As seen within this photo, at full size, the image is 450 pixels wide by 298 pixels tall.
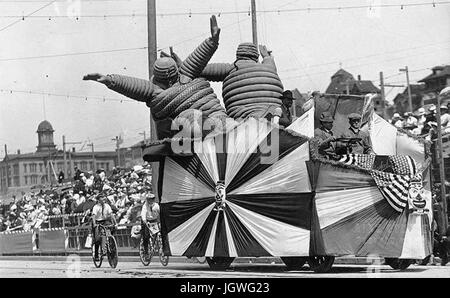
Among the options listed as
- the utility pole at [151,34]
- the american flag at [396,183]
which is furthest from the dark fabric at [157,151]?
the utility pole at [151,34]

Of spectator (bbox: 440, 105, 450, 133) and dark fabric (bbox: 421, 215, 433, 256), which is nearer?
dark fabric (bbox: 421, 215, 433, 256)

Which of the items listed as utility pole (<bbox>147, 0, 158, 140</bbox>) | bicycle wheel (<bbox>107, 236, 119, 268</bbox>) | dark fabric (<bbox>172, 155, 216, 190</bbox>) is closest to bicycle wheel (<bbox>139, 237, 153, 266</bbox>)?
bicycle wheel (<bbox>107, 236, 119, 268</bbox>)

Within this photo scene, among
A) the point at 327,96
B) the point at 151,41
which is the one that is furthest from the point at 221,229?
the point at 151,41

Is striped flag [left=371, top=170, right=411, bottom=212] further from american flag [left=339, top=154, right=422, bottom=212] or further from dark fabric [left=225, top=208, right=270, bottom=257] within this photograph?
dark fabric [left=225, top=208, right=270, bottom=257]

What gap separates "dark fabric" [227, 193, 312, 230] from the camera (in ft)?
35.1

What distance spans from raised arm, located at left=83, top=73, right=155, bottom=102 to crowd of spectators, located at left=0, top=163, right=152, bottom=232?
30.4 ft

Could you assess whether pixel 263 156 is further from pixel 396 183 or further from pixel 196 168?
pixel 396 183

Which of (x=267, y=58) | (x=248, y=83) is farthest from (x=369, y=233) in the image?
(x=267, y=58)

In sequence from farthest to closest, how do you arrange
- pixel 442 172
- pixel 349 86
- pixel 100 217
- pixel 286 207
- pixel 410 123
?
pixel 349 86 → pixel 410 123 → pixel 100 217 → pixel 442 172 → pixel 286 207

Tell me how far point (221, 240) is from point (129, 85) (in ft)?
7.93

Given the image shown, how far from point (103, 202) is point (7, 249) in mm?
11100

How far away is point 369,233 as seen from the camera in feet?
35.3
